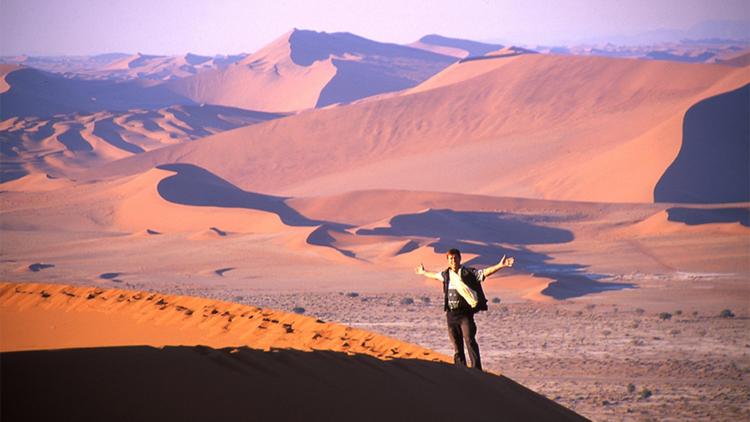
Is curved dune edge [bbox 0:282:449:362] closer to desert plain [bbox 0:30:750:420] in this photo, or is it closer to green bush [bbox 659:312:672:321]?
desert plain [bbox 0:30:750:420]

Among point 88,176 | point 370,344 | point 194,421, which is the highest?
point 194,421

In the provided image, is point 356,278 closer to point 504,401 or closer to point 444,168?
point 504,401

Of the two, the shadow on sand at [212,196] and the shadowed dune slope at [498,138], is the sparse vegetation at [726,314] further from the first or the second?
the shadowed dune slope at [498,138]

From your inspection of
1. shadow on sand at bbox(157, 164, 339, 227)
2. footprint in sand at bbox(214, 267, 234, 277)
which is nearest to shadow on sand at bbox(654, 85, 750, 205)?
shadow on sand at bbox(157, 164, 339, 227)

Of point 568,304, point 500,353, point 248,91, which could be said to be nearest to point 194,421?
point 500,353

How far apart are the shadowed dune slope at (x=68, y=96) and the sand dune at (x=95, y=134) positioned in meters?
8.51

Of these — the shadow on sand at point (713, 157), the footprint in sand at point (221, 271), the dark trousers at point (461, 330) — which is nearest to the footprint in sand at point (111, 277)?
the footprint in sand at point (221, 271)

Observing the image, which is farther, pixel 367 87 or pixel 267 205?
pixel 367 87

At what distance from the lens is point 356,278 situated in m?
29.2

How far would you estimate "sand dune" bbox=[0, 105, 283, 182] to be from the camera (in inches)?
2616

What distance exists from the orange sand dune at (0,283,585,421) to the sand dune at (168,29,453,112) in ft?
318

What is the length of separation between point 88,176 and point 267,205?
72.5 ft

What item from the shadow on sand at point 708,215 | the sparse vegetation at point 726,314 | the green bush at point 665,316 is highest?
the shadow on sand at point 708,215

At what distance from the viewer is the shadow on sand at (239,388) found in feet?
17.0
